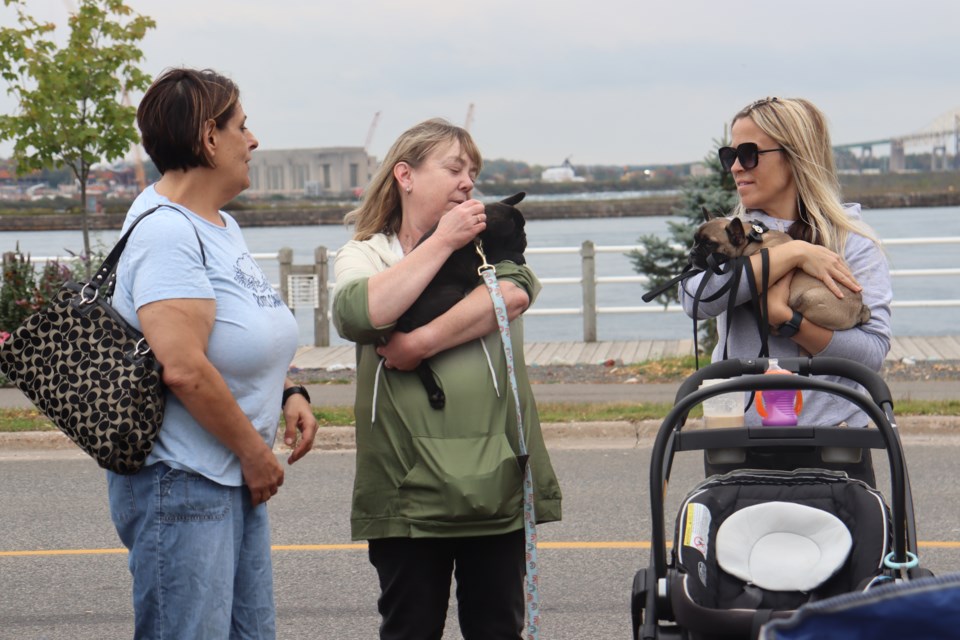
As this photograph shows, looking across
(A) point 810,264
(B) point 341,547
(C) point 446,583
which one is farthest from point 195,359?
(B) point 341,547

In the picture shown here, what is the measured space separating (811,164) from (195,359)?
6.04 ft

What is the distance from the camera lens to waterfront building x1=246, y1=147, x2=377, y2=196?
3712 centimetres

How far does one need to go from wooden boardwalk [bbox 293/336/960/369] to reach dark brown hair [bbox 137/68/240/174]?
979cm

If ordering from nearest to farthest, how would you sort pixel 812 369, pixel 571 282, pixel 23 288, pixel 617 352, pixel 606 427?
1. pixel 812 369
2. pixel 606 427
3. pixel 23 288
4. pixel 617 352
5. pixel 571 282

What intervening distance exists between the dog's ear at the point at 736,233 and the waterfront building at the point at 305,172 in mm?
31786

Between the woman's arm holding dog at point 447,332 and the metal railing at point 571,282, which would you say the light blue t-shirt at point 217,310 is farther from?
the metal railing at point 571,282

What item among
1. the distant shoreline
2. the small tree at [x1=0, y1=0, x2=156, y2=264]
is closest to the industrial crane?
the small tree at [x1=0, y1=0, x2=156, y2=264]

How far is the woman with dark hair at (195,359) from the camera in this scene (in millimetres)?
2990

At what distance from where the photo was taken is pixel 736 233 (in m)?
3.61

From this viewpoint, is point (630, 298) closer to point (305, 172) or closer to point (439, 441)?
point (439, 441)

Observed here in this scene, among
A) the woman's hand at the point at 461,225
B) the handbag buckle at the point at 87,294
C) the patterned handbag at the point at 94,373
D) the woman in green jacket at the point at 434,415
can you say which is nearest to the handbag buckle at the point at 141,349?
the patterned handbag at the point at 94,373

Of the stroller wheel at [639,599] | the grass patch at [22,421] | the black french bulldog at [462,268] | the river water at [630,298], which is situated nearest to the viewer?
the stroller wheel at [639,599]

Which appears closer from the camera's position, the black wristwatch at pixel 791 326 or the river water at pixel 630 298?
the black wristwatch at pixel 791 326

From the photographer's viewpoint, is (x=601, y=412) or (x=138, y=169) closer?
(x=601, y=412)
